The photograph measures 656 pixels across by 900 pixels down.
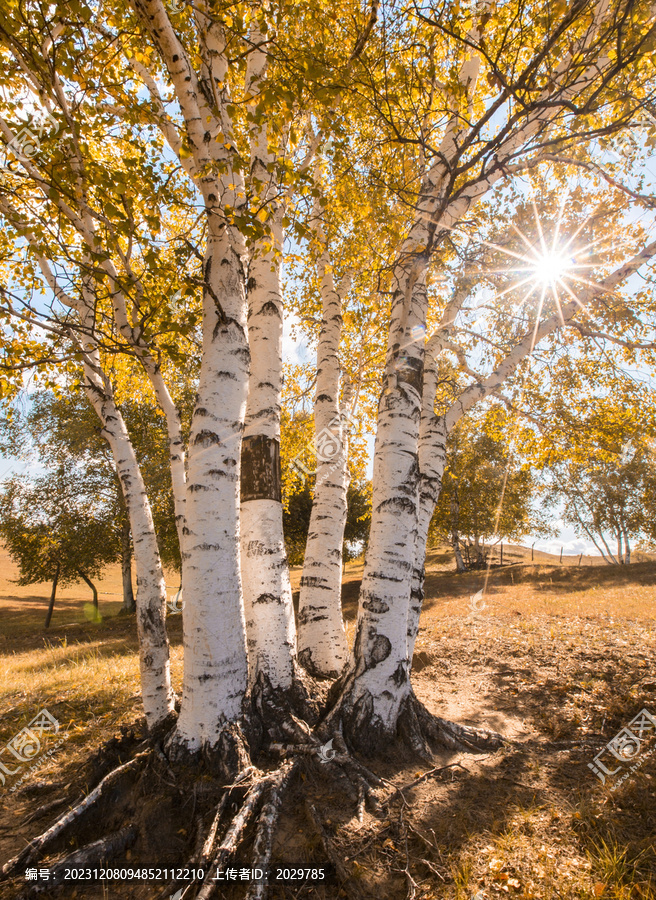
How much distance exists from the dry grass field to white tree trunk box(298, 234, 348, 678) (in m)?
1.73

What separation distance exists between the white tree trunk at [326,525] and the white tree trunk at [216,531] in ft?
5.98

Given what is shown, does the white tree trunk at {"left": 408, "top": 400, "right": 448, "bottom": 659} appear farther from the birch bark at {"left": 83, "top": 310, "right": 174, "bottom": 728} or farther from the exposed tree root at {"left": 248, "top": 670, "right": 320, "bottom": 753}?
the birch bark at {"left": 83, "top": 310, "right": 174, "bottom": 728}

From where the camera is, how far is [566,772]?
12.7ft

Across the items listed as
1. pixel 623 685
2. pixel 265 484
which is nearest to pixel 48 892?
pixel 265 484

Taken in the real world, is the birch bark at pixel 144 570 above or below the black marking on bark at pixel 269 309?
below

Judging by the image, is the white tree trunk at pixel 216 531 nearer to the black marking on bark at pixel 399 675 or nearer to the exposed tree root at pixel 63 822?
the exposed tree root at pixel 63 822

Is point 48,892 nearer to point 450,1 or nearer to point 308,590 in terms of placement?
point 308,590

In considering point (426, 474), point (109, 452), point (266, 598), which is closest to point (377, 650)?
point (266, 598)

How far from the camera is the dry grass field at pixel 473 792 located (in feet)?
9.20

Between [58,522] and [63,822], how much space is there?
21.0 m

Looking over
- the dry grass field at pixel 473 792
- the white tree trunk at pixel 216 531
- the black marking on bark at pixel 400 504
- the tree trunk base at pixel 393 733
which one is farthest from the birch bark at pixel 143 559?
the black marking on bark at pixel 400 504

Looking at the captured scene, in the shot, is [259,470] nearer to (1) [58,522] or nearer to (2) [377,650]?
(2) [377,650]

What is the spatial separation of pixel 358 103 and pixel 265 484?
15.8 feet

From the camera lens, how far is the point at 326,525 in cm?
629
